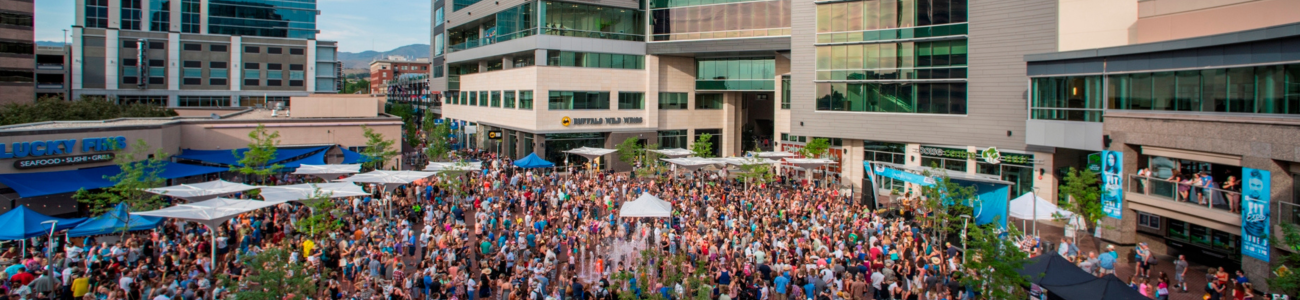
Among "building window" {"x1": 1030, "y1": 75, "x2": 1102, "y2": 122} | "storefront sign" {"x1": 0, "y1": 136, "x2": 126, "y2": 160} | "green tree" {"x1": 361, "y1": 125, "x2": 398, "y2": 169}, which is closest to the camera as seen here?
"storefront sign" {"x1": 0, "y1": 136, "x2": 126, "y2": 160}

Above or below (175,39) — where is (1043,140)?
below

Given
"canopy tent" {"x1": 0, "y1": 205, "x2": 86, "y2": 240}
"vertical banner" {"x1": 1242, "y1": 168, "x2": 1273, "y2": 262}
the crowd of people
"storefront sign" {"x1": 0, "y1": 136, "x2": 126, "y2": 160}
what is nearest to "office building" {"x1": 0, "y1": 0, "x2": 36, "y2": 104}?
"storefront sign" {"x1": 0, "y1": 136, "x2": 126, "y2": 160}

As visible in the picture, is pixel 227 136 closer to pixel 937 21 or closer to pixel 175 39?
pixel 937 21

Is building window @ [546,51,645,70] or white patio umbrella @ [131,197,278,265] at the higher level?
building window @ [546,51,645,70]

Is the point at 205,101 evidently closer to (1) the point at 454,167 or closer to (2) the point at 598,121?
(2) the point at 598,121

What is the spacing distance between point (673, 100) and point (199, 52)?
5645 cm

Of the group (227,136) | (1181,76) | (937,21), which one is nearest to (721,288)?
(1181,76)

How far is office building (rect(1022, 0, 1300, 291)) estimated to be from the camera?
17266 mm

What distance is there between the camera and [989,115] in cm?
A: 3070

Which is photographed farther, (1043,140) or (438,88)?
(438,88)

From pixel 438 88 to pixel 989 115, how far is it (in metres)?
53.8

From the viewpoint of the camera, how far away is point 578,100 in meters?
45.4

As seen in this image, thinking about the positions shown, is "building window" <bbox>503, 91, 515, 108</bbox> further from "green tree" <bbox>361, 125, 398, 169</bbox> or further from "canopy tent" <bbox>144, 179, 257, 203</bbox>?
"canopy tent" <bbox>144, 179, 257, 203</bbox>

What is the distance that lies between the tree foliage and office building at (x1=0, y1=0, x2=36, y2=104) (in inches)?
477
